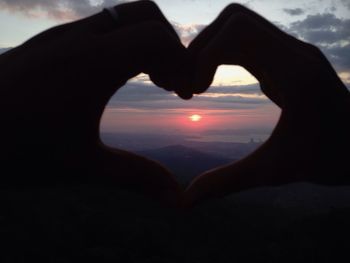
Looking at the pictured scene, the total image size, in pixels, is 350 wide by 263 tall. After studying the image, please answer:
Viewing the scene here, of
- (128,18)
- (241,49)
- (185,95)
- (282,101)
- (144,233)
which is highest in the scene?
(128,18)

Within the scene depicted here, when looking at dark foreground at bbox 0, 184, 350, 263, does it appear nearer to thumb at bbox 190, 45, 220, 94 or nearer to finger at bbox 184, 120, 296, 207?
finger at bbox 184, 120, 296, 207

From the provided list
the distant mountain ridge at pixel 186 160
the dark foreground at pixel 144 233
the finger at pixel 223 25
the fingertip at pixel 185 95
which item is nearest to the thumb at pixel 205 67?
the fingertip at pixel 185 95

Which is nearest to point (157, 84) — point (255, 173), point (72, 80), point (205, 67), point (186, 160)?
point (205, 67)

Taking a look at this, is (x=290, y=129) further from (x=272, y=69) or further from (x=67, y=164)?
(x=67, y=164)

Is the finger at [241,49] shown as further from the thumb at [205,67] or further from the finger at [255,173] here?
the finger at [255,173]

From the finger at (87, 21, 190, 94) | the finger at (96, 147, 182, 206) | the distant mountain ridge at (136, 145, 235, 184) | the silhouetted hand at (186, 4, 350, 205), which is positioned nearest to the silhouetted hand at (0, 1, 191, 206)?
the finger at (87, 21, 190, 94)

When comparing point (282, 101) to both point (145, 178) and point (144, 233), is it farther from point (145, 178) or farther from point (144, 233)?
point (144, 233)
